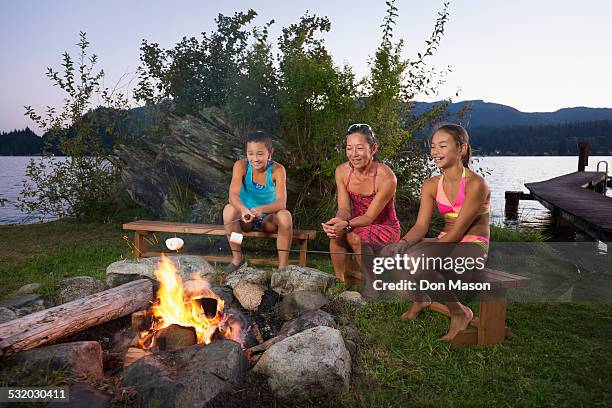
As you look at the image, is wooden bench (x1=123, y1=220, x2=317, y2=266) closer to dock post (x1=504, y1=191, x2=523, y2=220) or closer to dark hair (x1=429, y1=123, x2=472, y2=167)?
dark hair (x1=429, y1=123, x2=472, y2=167)

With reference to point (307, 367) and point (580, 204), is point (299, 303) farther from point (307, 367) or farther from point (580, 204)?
point (580, 204)

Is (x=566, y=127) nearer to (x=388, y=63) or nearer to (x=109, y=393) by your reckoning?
(x=388, y=63)

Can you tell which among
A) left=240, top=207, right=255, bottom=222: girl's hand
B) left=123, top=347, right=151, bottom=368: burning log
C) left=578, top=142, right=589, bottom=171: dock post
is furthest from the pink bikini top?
left=578, top=142, right=589, bottom=171: dock post

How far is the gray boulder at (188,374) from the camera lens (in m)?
3.03

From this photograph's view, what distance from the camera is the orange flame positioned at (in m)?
4.02

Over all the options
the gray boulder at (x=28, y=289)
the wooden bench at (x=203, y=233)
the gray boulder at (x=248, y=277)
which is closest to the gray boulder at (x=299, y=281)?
the gray boulder at (x=248, y=277)

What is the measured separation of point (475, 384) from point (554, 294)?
10.4ft

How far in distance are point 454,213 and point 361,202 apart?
1.41 meters

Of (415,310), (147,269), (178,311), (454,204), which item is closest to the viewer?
(454,204)

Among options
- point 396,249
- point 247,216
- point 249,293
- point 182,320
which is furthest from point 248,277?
point 396,249

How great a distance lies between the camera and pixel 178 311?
4.29 m

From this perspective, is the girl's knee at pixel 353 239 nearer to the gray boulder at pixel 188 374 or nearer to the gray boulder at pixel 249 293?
the gray boulder at pixel 249 293

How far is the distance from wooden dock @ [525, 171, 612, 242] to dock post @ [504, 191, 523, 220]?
0.47 meters

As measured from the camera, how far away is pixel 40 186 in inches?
414
